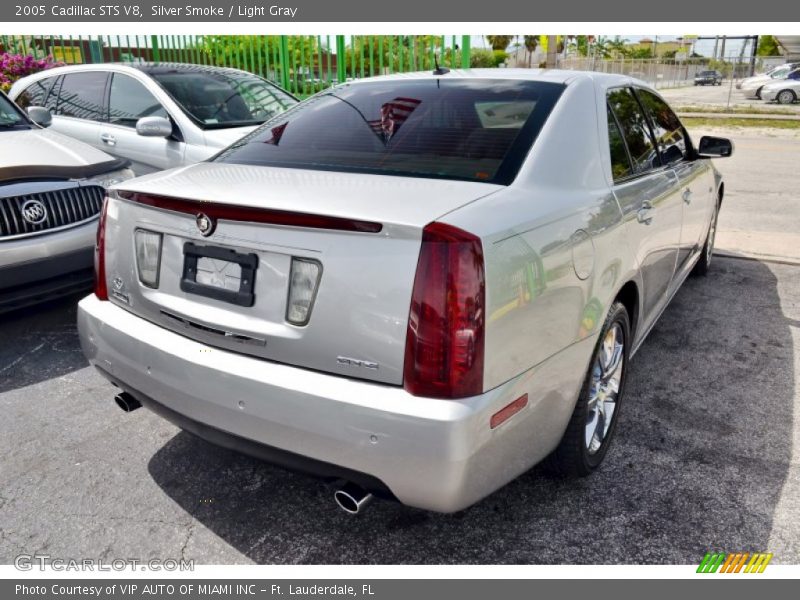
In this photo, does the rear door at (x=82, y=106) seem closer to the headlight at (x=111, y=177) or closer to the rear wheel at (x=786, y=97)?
the headlight at (x=111, y=177)

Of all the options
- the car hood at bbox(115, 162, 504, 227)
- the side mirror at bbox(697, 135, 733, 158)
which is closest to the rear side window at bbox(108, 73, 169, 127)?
the car hood at bbox(115, 162, 504, 227)

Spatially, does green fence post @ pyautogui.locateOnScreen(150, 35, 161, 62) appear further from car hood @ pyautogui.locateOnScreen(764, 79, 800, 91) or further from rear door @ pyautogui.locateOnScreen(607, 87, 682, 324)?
car hood @ pyautogui.locateOnScreen(764, 79, 800, 91)

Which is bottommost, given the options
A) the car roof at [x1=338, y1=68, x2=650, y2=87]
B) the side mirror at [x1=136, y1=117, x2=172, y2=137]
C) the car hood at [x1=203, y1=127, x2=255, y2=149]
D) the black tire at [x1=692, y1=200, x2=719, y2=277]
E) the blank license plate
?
the black tire at [x1=692, y1=200, x2=719, y2=277]

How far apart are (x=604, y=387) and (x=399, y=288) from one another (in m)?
1.40

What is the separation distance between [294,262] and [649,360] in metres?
2.79

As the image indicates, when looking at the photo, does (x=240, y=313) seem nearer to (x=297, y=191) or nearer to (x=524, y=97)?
(x=297, y=191)

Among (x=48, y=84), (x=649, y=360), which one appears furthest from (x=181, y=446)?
(x=48, y=84)

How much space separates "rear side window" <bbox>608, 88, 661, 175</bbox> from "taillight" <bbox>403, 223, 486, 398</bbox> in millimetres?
1595

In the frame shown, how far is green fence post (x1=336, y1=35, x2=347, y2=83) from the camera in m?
10.8

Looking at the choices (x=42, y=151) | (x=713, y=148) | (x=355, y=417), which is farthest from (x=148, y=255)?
(x=713, y=148)

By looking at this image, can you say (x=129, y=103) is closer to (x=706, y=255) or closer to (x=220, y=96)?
(x=220, y=96)

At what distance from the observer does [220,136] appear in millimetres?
6090

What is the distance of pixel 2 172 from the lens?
164 inches

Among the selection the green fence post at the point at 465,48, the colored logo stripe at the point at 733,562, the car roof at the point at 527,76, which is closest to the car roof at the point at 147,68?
the green fence post at the point at 465,48
